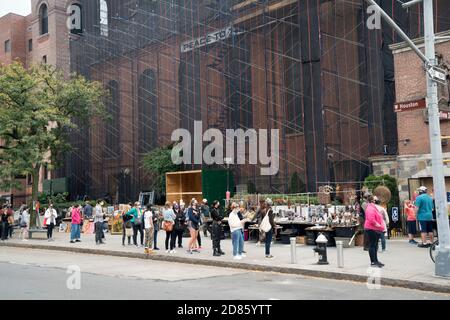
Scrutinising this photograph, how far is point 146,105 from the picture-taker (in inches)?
1618

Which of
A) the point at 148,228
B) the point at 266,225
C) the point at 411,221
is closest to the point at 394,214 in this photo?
the point at 411,221

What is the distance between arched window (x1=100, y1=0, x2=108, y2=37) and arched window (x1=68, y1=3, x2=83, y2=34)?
3.13m

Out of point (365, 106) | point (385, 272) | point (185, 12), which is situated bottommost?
point (385, 272)

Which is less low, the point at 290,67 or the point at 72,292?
the point at 290,67

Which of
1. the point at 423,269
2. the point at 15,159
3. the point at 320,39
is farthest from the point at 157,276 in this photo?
the point at 320,39

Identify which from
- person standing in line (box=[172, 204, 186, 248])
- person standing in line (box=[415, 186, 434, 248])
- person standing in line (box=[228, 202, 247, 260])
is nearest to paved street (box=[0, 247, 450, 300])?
person standing in line (box=[228, 202, 247, 260])

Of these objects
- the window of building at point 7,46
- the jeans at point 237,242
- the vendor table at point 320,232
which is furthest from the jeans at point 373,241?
the window of building at point 7,46

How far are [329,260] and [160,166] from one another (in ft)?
70.0

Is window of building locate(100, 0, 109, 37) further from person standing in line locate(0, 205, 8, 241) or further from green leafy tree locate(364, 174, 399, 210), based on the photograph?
green leafy tree locate(364, 174, 399, 210)

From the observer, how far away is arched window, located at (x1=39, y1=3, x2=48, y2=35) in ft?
164

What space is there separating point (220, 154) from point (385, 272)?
74.6 ft

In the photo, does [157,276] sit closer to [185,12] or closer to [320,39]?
[320,39]

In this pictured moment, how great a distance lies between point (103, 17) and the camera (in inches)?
1785

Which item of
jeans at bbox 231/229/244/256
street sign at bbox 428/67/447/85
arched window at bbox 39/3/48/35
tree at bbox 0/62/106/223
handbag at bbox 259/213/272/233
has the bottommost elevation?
jeans at bbox 231/229/244/256
